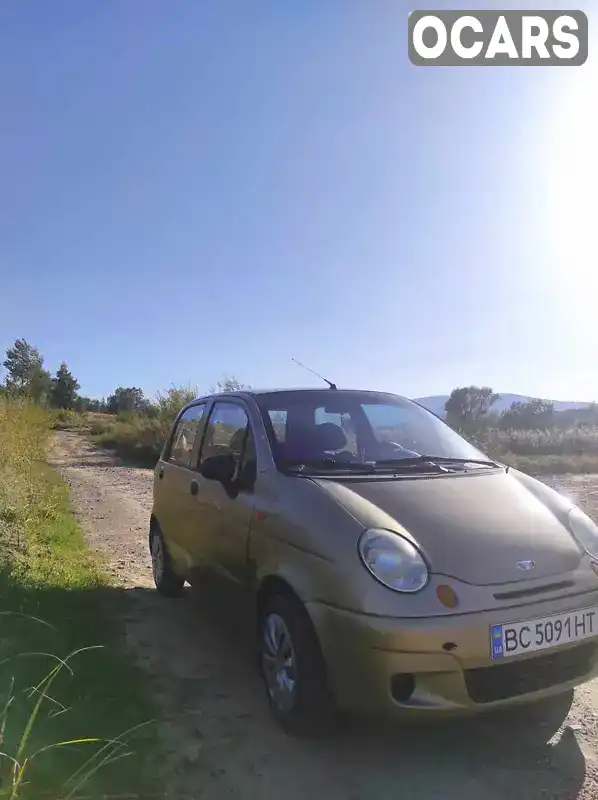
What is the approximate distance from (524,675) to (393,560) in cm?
Result: 70

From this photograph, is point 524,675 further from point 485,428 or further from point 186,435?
point 485,428

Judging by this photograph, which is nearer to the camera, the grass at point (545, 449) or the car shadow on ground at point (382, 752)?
the car shadow on ground at point (382, 752)

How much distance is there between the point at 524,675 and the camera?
8.18 ft

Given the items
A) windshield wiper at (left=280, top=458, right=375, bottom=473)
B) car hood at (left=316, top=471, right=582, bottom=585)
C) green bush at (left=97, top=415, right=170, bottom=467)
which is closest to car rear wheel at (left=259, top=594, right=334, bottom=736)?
car hood at (left=316, top=471, right=582, bottom=585)

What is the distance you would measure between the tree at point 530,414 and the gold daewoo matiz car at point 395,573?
26845 millimetres

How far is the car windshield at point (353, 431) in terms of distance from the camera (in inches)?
138

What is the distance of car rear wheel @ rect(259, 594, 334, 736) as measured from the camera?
2.65 metres

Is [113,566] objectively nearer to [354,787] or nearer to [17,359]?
[354,787]

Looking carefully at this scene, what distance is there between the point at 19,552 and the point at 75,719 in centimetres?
332

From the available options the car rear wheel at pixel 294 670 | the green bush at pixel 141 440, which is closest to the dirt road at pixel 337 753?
the car rear wheel at pixel 294 670

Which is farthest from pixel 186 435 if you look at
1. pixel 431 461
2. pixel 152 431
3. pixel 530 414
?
pixel 530 414

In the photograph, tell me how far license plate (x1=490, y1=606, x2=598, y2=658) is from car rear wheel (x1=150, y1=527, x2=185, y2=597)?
3049mm

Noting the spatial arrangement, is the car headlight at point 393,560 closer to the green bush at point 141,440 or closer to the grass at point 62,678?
the grass at point 62,678

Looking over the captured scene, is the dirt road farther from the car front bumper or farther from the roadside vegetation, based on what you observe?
the roadside vegetation
